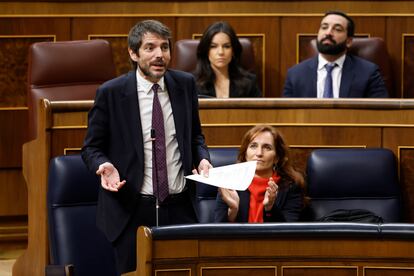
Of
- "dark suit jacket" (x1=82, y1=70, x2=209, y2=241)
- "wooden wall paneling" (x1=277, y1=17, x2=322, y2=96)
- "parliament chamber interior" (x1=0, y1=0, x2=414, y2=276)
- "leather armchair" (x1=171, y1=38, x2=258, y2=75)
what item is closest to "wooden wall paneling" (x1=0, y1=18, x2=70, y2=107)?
"parliament chamber interior" (x1=0, y1=0, x2=414, y2=276)

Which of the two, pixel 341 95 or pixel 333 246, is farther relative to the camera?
pixel 341 95

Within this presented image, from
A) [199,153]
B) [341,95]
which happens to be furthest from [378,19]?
[199,153]

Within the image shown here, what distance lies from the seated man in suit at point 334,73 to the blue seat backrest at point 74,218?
2.29ft

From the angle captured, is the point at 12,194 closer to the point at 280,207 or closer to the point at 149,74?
the point at 280,207

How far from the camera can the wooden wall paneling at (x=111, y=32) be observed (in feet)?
7.62

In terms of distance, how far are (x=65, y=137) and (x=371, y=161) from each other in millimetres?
513

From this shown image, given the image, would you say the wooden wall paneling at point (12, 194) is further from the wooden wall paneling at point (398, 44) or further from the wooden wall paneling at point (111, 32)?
the wooden wall paneling at point (398, 44)

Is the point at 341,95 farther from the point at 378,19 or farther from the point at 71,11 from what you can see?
the point at 71,11

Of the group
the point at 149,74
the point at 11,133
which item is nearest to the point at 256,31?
the point at 11,133

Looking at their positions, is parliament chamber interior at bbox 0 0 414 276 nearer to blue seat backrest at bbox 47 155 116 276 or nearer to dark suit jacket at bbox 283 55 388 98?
blue seat backrest at bbox 47 155 116 276

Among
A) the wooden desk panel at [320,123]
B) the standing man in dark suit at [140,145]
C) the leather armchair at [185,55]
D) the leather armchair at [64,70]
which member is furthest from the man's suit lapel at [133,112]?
the leather armchair at [185,55]

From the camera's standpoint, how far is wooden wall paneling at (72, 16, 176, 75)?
91.4 inches

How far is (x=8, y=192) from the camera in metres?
2.24

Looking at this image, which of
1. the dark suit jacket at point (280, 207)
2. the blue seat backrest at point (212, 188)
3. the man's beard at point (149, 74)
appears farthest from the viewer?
the blue seat backrest at point (212, 188)
